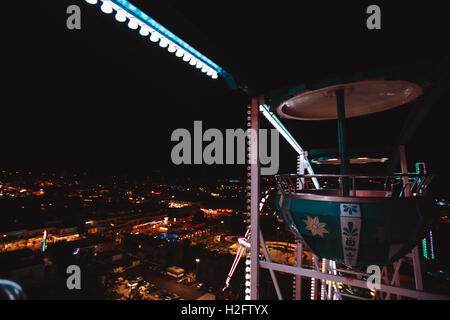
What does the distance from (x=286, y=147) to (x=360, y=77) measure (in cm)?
343

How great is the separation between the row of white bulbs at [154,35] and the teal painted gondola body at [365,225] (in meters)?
1.68

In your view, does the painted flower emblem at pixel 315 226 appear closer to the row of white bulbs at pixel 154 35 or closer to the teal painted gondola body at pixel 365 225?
the teal painted gondola body at pixel 365 225

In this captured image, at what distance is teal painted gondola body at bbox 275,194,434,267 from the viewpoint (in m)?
1.64

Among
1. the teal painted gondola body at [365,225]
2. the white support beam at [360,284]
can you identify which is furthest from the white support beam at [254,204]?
the teal painted gondola body at [365,225]

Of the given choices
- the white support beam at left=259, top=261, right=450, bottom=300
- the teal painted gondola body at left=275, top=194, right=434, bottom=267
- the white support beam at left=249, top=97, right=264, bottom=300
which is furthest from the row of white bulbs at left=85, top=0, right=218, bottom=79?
the white support beam at left=259, top=261, right=450, bottom=300

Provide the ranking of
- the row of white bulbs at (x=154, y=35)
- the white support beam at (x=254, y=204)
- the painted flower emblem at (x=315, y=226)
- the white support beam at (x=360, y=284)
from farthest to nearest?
the white support beam at (x=254, y=204) → the white support beam at (x=360, y=284) → the painted flower emblem at (x=315, y=226) → the row of white bulbs at (x=154, y=35)

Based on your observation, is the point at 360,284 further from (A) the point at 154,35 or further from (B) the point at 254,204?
(A) the point at 154,35

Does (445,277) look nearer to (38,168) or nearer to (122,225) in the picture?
(38,168)

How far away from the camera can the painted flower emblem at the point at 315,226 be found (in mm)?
1829

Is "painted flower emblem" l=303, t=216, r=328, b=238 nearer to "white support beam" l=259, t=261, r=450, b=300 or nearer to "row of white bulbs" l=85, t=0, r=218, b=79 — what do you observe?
"white support beam" l=259, t=261, r=450, b=300

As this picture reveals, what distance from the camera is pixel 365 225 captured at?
5.40 ft

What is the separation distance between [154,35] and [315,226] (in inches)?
87.4

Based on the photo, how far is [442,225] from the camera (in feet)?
74.9
